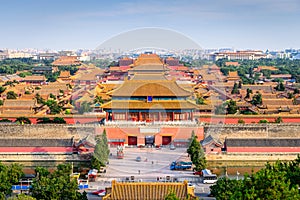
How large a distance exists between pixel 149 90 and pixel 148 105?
0.61 m

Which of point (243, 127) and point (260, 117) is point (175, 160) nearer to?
point (243, 127)

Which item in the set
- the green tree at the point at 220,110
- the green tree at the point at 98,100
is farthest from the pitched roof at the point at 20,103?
the green tree at the point at 220,110

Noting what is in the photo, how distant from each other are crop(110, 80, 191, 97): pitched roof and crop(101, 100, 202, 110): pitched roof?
0.34 meters

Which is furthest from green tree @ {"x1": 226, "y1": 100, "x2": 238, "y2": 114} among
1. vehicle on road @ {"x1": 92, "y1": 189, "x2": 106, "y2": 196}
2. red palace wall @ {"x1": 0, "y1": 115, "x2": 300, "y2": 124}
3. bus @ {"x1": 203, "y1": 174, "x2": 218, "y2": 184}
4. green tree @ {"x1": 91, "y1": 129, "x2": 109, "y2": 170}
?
vehicle on road @ {"x1": 92, "y1": 189, "x2": 106, "y2": 196}

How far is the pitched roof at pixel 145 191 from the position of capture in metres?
8.70

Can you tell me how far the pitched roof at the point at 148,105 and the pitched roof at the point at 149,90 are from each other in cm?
34

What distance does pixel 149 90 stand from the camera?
16.8 meters

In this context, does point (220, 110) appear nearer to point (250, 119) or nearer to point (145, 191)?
point (250, 119)

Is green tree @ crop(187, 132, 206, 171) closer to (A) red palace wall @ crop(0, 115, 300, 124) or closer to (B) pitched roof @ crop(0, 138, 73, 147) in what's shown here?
(A) red palace wall @ crop(0, 115, 300, 124)

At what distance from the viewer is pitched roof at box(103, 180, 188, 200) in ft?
28.6

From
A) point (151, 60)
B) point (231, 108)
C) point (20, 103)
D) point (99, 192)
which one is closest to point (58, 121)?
point (20, 103)

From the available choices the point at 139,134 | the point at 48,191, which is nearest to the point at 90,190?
the point at 48,191

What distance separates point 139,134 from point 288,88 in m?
20.3

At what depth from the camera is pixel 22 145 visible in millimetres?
15734
